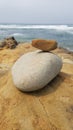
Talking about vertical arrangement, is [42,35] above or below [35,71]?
below

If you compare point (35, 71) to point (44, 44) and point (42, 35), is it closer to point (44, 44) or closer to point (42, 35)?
point (44, 44)

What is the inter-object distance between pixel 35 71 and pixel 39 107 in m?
0.60

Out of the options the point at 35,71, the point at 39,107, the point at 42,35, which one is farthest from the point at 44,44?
the point at 42,35

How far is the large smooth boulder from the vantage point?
16.8 ft

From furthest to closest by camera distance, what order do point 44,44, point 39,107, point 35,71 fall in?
point 44,44
point 35,71
point 39,107

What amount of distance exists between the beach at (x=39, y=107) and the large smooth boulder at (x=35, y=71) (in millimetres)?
160

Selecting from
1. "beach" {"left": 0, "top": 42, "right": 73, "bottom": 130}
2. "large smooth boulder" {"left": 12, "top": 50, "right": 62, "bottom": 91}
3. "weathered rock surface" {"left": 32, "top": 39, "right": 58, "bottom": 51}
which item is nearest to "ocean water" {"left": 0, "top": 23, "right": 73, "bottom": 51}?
"weathered rock surface" {"left": 32, "top": 39, "right": 58, "bottom": 51}

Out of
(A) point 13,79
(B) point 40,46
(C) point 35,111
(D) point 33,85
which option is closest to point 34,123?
(C) point 35,111

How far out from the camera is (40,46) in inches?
224

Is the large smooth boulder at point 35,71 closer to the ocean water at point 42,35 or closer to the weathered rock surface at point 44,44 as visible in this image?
the weathered rock surface at point 44,44

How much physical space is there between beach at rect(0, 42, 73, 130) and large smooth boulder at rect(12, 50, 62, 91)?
0.53 ft

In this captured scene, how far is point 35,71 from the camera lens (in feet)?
17.0

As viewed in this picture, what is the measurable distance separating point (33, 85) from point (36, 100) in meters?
0.25

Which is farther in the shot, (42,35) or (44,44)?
(42,35)
